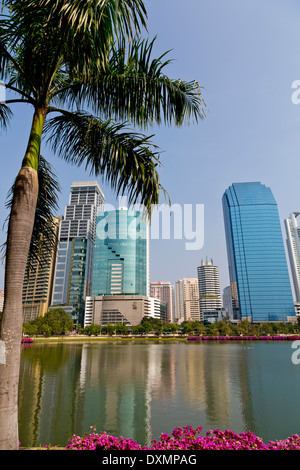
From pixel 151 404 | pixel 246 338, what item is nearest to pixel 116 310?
pixel 246 338

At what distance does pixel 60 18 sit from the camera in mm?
3975

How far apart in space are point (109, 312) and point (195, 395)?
484ft

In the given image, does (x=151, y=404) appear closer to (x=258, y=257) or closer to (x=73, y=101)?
(x=73, y=101)

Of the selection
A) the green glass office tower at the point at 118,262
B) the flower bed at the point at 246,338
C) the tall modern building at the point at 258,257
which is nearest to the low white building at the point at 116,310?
the green glass office tower at the point at 118,262

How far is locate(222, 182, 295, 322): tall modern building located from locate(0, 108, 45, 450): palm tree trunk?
544ft

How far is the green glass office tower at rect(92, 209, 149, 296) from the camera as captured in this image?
16260 cm

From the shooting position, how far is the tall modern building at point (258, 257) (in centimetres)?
15412

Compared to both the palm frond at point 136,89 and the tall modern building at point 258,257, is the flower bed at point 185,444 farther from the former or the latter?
the tall modern building at point 258,257

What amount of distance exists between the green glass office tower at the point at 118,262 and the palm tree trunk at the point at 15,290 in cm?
15397

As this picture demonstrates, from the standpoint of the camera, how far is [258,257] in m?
160

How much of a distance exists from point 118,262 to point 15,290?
533 ft

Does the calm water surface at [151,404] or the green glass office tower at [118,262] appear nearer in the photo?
the calm water surface at [151,404]

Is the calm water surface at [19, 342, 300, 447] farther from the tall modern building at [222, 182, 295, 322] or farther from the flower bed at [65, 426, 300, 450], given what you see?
the tall modern building at [222, 182, 295, 322]

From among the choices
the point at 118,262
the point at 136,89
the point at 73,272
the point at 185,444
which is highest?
the point at 118,262
